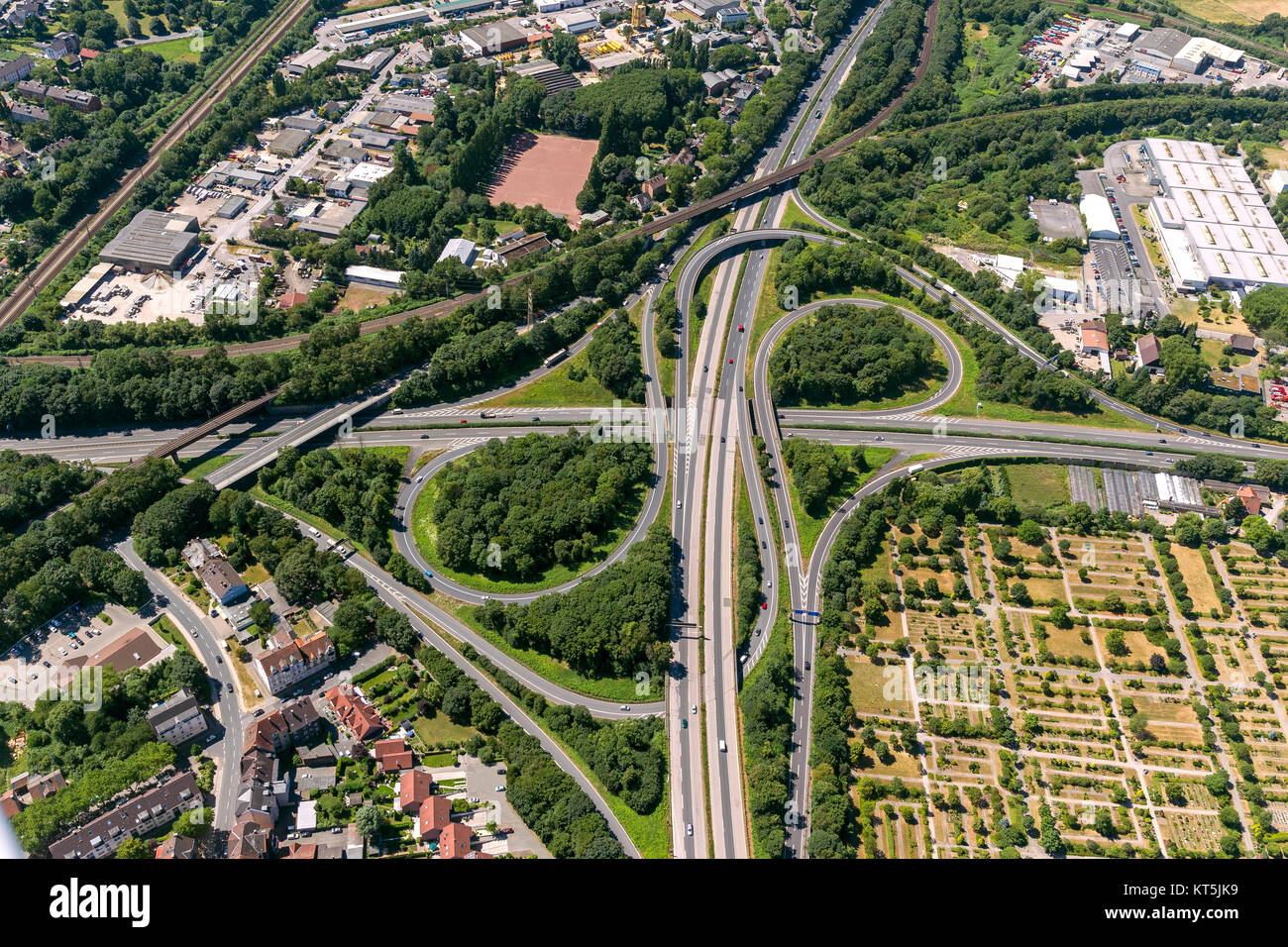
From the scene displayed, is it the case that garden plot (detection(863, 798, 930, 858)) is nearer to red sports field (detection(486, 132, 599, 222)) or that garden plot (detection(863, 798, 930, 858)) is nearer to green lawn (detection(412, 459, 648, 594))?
green lawn (detection(412, 459, 648, 594))

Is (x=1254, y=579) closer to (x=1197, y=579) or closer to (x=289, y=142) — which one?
(x=1197, y=579)

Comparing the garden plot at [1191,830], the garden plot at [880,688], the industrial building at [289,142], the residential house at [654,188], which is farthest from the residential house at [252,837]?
the industrial building at [289,142]

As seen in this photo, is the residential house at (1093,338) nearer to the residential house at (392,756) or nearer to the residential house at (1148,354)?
the residential house at (1148,354)

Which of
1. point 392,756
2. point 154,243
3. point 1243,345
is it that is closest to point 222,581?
point 392,756

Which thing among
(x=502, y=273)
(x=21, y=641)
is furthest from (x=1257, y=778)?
(x=21, y=641)

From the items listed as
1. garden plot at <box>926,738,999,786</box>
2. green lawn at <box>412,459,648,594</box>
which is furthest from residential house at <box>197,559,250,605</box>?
garden plot at <box>926,738,999,786</box>
